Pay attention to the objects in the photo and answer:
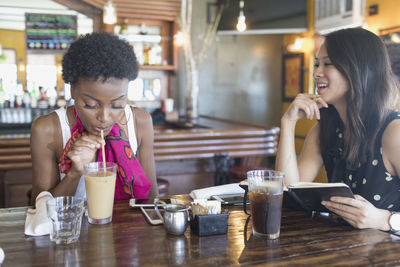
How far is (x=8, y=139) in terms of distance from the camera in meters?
3.13

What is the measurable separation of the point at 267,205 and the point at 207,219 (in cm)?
19

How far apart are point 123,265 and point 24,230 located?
0.44 meters

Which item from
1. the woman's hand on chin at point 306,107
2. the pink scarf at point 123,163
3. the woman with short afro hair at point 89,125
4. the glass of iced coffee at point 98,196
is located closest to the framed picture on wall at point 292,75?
the woman's hand on chin at point 306,107

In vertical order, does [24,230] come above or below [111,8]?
below

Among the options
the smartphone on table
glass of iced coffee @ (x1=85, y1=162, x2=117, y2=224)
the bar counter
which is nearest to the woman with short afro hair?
glass of iced coffee @ (x1=85, y1=162, x2=117, y2=224)

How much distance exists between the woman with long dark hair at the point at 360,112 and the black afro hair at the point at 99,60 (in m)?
0.78

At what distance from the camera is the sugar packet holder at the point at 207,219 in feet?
3.96

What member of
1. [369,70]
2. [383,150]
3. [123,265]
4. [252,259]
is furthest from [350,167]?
[123,265]

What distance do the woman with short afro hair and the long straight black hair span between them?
0.89 meters

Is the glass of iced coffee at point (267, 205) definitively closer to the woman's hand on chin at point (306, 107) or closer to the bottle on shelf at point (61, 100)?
the woman's hand on chin at point (306, 107)

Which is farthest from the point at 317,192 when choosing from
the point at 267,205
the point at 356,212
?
the point at 267,205

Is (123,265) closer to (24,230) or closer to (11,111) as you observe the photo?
(24,230)

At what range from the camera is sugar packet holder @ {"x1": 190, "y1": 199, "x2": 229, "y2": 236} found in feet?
3.96

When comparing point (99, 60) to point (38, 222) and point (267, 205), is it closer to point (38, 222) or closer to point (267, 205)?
point (38, 222)
